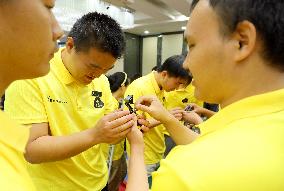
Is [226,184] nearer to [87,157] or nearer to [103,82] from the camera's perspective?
[87,157]

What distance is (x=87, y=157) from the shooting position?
1476 millimetres

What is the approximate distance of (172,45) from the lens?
896cm

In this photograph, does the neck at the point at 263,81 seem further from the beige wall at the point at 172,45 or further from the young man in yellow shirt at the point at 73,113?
the beige wall at the point at 172,45

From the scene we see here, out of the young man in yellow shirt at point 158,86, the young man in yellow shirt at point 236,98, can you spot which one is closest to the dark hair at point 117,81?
the young man in yellow shirt at point 158,86

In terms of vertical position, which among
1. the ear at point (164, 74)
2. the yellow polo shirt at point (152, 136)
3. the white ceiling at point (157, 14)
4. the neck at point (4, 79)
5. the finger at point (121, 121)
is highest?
the white ceiling at point (157, 14)

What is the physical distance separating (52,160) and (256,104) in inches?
35.4

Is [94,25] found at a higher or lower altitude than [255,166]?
higher

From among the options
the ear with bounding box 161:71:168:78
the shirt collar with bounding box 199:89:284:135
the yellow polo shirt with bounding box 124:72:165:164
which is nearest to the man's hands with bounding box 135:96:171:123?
the shirt collar with bounding box 199:89:284:135

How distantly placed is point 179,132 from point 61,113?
2.00 feet

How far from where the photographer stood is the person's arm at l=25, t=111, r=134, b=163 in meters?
1.21

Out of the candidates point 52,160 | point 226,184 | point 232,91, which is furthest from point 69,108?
point 226,184

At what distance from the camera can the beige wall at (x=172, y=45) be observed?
347 inches

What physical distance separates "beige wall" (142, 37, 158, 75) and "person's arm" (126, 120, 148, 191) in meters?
8.11

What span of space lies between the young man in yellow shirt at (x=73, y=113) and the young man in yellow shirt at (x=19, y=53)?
528 mm
